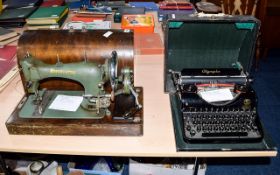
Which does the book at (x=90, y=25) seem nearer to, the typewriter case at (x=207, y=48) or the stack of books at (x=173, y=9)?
the stack of books at (x=173, y=9)

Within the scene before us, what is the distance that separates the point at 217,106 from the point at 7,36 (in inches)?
59.3

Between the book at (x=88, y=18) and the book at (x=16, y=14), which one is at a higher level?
the book at (x=16, y=14)

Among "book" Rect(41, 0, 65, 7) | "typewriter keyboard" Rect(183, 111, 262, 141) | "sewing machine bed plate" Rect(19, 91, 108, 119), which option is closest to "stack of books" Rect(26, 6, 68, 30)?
"book" Rect(41, 0, 65, 7)

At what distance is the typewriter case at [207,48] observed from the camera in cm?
120

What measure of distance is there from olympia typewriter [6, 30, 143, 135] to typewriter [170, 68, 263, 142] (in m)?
0.22

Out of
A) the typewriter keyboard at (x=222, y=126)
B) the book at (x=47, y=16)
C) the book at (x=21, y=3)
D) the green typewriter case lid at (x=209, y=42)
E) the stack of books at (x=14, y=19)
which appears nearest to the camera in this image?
the typewriter keyboard at (x=222, y=126)

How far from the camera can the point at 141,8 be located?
2381mm

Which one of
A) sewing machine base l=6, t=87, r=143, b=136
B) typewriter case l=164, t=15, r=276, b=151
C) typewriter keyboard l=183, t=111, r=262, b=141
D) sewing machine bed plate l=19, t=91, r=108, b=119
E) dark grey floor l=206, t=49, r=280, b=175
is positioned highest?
typewriter case l=164, t=15, r=276, b=151

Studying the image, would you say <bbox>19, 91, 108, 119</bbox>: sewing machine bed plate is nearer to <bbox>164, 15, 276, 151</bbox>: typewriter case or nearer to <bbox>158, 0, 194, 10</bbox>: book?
<bbox>164, 15, 276, 151</bbox>: typewriter case

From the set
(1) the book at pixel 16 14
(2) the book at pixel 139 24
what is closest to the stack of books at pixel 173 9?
(2) the book at pixel 139 24


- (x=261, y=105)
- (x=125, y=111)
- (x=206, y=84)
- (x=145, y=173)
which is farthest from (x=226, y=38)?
(x=261, y=105)

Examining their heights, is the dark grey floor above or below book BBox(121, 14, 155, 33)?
below

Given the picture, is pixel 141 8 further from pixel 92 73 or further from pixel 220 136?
pixel 220 136

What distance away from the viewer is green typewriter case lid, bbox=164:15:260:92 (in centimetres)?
136
